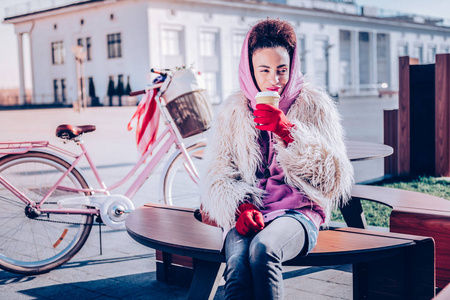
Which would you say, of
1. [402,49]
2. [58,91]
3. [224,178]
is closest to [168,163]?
[224,178]

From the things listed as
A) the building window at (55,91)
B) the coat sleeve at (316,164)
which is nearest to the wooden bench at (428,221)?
the coat sleeve at (316,164)

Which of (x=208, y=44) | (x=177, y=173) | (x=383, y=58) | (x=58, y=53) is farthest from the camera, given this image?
(x=383, y=58)

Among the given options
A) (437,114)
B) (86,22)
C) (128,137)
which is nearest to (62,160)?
(437,114)

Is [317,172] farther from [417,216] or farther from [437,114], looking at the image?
[437,114]

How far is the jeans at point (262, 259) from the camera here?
206 centimetres

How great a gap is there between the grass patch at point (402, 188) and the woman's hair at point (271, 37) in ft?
9.22

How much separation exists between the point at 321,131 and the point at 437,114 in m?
5.22

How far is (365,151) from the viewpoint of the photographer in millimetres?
3938

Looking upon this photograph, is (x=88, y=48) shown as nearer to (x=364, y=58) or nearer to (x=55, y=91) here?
(x=55, y=91)

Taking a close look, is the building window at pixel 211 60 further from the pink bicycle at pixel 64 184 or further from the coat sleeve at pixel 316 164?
the coat sleeve at pixel 316 164

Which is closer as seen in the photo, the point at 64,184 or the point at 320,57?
the point at 64,184

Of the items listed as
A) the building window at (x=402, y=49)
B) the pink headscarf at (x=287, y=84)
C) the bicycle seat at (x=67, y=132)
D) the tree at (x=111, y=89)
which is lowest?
the bicycle seat at (x=67, y=132)

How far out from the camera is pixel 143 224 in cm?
281

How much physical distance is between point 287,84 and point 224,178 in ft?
1.87
